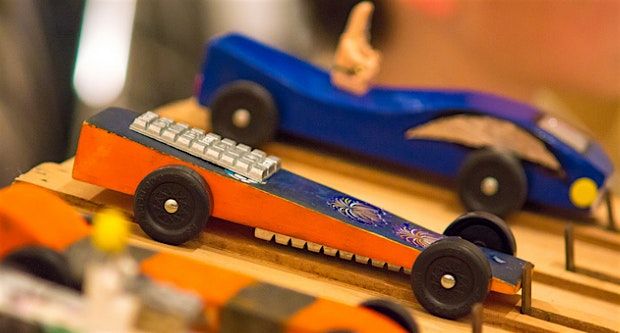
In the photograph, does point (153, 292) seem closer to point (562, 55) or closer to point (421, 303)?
point (421, 303)

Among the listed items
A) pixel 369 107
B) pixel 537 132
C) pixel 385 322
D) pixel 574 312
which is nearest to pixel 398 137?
pixel 369 107

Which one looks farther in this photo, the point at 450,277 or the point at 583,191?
the point at 583,191

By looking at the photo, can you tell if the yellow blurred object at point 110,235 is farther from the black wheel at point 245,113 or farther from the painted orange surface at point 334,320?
the black wheel at point 245,113

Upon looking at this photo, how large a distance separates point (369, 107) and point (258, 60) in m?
0.22

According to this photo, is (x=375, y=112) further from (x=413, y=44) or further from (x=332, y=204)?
(x=413, y=44)

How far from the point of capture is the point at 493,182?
1.67 m

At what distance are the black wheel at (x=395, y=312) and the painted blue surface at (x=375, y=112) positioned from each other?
26.1 inches

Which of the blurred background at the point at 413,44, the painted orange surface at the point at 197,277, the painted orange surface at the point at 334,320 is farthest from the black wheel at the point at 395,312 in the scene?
the blurred background at the point at 413,44

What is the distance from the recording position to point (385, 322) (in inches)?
41.4

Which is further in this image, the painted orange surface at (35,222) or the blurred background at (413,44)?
the blurred background at (413,44)

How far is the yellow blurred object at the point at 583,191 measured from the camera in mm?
1677

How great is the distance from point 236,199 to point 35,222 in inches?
12.7

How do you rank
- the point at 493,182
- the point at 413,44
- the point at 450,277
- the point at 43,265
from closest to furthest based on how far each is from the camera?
1. the point at 43,265
2. the point at 450,277
3. the point at 493,182
4. the point at 413,44

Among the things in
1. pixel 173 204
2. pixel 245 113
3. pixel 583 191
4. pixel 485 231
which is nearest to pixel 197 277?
pixel 173 204
